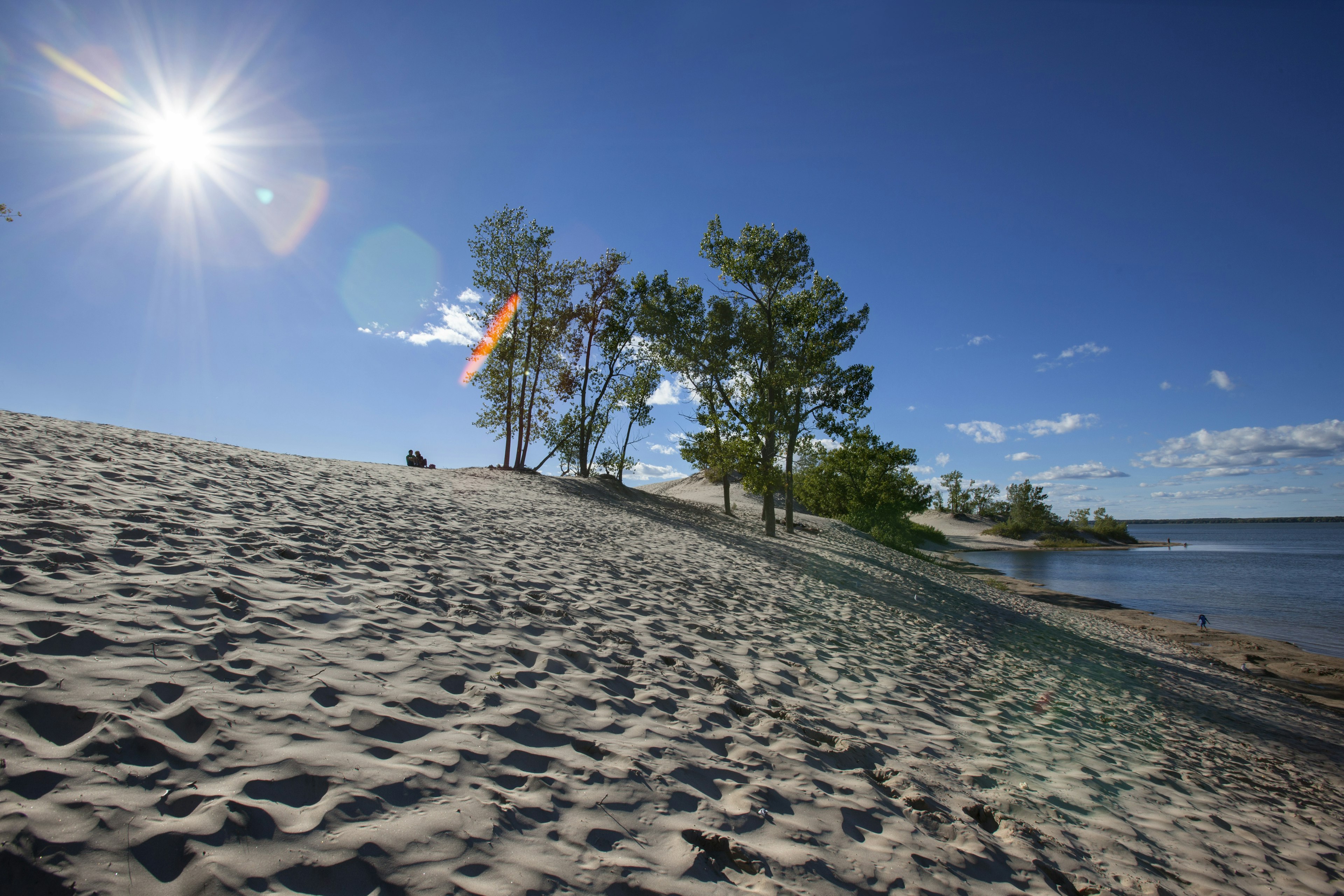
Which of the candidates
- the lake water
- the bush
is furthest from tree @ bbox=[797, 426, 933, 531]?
the bush

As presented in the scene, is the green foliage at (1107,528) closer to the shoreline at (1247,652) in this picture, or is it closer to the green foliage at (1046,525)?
the green foliage at (1046,525)

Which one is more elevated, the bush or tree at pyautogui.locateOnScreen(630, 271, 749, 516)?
tree at pyautogui.locateOnScreen(630, 271, 749, 516)

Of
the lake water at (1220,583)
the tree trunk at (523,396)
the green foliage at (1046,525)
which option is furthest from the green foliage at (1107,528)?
the tree trunk at (523,396)

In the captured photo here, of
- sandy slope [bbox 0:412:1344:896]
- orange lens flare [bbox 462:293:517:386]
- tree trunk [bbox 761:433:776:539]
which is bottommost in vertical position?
sandy slope [bbox 0:412:1344:896]

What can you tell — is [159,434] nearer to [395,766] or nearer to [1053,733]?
[395,766]

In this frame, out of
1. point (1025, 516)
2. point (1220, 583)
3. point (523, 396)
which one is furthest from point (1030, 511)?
point (523, 396)

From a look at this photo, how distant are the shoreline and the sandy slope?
2.78 meters

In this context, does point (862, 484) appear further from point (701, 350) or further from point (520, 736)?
point (520, 736)

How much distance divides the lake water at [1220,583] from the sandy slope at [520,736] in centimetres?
1478

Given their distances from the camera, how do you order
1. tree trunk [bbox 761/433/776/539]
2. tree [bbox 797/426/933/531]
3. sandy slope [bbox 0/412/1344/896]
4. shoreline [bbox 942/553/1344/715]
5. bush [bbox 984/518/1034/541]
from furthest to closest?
1. bush [bbox 984/518/1034/541]
2. tree [bbox 797/426/933/531]
3. tree trunk [bbox 761/433/776/539]
4. shoreline [bbox 942/553/1344/715]
5. sandy slope [bbox 0/412/1344/896]

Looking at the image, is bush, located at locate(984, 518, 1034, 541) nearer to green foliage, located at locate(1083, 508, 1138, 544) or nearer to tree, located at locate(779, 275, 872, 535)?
green foliage, located at locate(1083, 508, 1138, 544)

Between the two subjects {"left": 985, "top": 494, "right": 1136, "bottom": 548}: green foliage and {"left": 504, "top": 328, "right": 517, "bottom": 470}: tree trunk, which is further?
{"left": 985, "top": 494, "right": 1136, "bottom": 548}: green foliage

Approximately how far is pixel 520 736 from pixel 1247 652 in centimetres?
1851

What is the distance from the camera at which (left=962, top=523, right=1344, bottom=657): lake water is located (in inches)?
768
